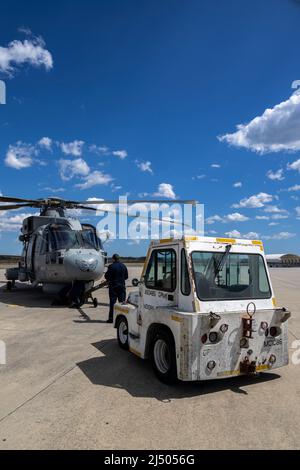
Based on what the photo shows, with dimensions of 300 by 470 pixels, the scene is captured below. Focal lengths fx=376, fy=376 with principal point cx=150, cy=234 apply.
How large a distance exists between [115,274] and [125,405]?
17.3 ft

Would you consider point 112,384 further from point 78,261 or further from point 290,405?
point 78,261

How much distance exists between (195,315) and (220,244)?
1.31 m

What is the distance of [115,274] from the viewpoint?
32.0ft

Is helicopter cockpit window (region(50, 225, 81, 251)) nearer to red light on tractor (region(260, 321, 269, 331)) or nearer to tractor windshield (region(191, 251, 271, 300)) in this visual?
tractor windshield (region(191, 251, 271, 300))

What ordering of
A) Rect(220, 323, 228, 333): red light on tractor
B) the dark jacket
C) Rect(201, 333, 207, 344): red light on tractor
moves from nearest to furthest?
Rect(201, 333, 207, 344): red light on tractor < Rect(220, 323, 228, 333): red light on tractor < the dark jacket

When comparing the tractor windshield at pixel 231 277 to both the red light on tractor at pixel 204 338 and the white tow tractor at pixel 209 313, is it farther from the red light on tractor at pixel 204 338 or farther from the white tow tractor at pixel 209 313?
the red light on tractor at pixel 204 338

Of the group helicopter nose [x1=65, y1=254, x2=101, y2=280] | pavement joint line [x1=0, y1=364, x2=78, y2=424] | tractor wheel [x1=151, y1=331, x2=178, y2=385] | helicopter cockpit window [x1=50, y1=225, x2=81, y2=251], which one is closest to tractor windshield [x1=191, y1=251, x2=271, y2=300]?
tractor wheel [x1=151, y1=331, x2=178, y2=385]

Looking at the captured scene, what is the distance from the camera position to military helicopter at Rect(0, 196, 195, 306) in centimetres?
1305

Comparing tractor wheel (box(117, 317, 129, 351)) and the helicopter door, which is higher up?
the helicopter door

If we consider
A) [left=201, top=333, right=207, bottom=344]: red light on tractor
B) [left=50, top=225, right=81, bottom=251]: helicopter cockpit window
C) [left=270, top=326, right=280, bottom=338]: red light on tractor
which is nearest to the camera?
[left=201, top=333, right=207, bottom=344]: red light on tractor

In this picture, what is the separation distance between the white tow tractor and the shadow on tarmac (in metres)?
0.21

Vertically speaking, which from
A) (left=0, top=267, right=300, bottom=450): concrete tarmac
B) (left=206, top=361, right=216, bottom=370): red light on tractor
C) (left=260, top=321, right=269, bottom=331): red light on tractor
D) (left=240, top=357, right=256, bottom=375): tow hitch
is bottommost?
(left=0, top=267, right=300, bottom=450): concrete tarmac

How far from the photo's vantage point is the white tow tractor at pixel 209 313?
4.88 m
